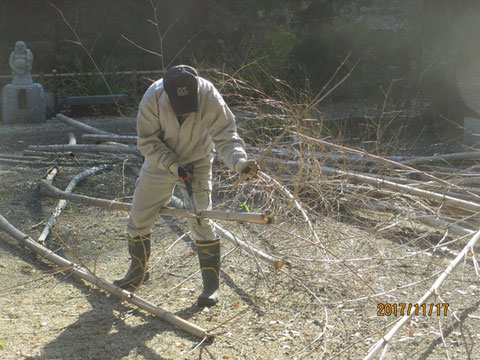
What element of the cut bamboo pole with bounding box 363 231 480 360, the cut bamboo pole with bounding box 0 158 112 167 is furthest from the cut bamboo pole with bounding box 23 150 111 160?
the cut bamboo pole with bounding box 363 231 480 360

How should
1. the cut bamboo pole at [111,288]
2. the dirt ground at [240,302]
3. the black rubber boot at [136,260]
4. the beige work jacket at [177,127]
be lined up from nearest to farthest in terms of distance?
the dirt ground at [240,302] → the cut bamboo pole at [111,288] → the beige work jacket at [177,127] → the black rubber boot at [136,260]

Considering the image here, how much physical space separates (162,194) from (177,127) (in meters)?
0.50

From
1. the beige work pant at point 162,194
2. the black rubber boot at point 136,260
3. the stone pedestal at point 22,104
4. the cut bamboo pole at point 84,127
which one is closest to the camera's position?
the beige work pant at point 162,194

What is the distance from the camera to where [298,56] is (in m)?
13.0

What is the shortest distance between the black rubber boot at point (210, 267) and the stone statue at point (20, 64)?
837 cm

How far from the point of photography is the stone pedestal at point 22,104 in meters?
11.2

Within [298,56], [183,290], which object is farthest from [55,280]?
[298,56]

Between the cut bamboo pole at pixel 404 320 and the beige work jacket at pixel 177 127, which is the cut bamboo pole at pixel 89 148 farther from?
the cut bamboo pole at pixel 404 320

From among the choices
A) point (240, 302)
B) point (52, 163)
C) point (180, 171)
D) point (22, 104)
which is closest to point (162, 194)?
point (180, 171)

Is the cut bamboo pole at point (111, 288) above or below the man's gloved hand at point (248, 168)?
below

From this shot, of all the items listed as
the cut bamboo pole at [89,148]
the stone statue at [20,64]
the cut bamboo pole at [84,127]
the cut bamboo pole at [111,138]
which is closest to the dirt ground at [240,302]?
the cut bamboo pole at [89,148]

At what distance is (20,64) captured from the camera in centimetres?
1131

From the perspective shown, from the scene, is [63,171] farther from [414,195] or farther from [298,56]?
[298,56]

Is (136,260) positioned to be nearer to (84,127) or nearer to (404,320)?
(404,320)
